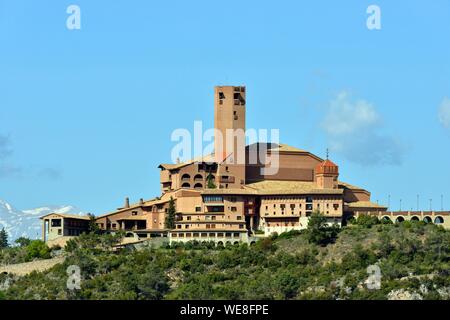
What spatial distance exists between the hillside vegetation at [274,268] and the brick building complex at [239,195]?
3.58 meters

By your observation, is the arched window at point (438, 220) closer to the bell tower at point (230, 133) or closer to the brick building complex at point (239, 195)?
the brick building complex at point (239, 195)

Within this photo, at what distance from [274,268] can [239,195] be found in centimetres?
1404

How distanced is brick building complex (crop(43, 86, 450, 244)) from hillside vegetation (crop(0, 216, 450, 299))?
3.58 meters

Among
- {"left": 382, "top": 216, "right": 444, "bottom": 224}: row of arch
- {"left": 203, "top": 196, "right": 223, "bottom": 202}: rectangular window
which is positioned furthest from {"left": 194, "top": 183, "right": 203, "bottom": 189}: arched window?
{"left": 382, "top": 216, "right": 444, "bottom": 224}: row of arch

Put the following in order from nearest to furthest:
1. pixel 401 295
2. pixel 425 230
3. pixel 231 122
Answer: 1. pixel 401 295
2. pixel 425 230
3. pixel 231 122

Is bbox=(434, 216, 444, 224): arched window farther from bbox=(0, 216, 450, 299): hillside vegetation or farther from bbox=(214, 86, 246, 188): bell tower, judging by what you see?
bbox=(214, 86, 246, 188): bell tower

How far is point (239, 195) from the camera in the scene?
529ft

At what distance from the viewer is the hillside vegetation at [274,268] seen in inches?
5571

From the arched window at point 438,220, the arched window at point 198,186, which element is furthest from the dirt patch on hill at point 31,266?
the arched window at point 438,220

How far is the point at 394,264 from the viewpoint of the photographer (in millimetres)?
147500

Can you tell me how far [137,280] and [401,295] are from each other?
24.3 meters

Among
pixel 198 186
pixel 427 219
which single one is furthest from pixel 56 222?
pixel 427 219
